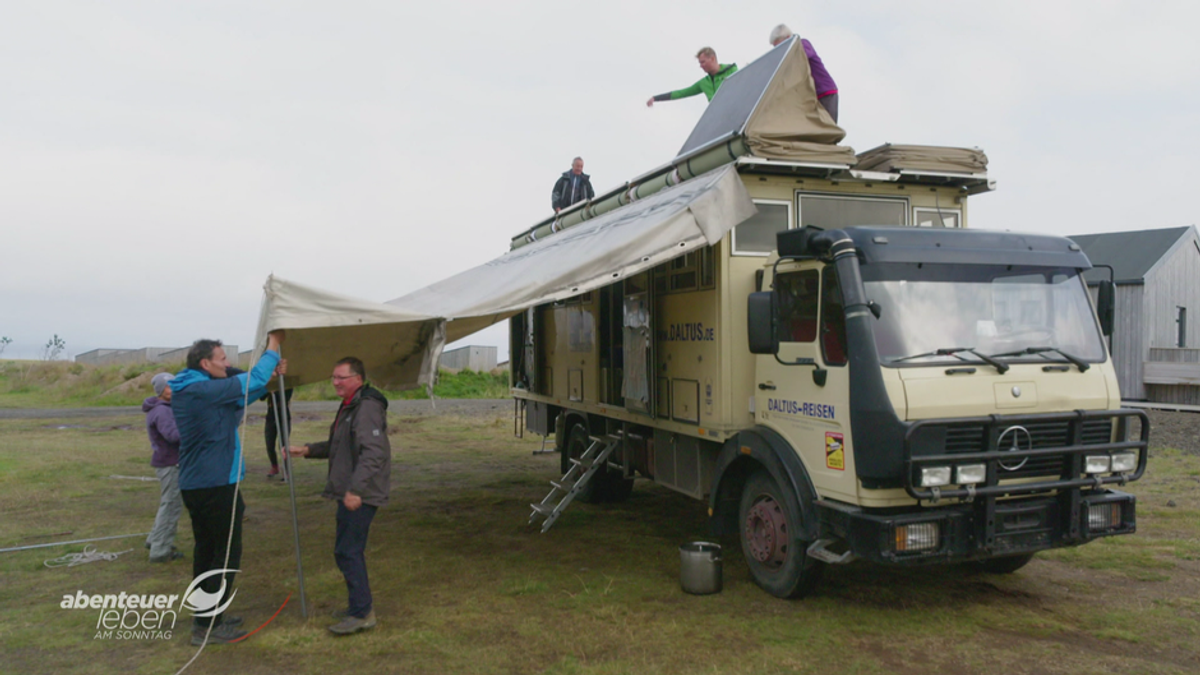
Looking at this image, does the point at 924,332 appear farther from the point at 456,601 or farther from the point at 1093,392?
the point at 456,601

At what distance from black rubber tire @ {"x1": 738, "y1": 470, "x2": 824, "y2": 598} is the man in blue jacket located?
142 inches

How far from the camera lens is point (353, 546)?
17.4 ft

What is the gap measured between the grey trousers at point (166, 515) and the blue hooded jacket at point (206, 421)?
2.01m

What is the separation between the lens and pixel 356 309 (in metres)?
5.70

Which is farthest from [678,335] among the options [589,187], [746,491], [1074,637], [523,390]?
[589,187]

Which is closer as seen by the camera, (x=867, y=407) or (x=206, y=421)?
(x=867, y=407)

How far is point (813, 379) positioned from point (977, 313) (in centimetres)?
115

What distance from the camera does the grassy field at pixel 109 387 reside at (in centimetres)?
2550

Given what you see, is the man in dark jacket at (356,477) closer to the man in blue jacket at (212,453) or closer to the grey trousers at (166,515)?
the man in blue jacket at (212,453)

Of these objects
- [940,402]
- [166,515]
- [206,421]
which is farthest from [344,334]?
[940,402]

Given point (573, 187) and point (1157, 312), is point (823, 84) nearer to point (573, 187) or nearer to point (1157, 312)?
point (573, 187)

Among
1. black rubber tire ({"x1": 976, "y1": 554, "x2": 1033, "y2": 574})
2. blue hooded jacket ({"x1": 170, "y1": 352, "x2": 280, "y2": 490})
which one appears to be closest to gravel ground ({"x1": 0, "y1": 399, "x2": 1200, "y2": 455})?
black rubber tire ({"x1": 976, "y1": 554, "x2": 1033, "y2": 574})

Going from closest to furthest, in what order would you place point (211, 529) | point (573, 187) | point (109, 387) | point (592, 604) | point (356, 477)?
point (356, 477) < point (211, 529) < point (592, 604) < point (573, 187) < point (109, 387)

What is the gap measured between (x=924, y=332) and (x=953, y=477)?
94cm
